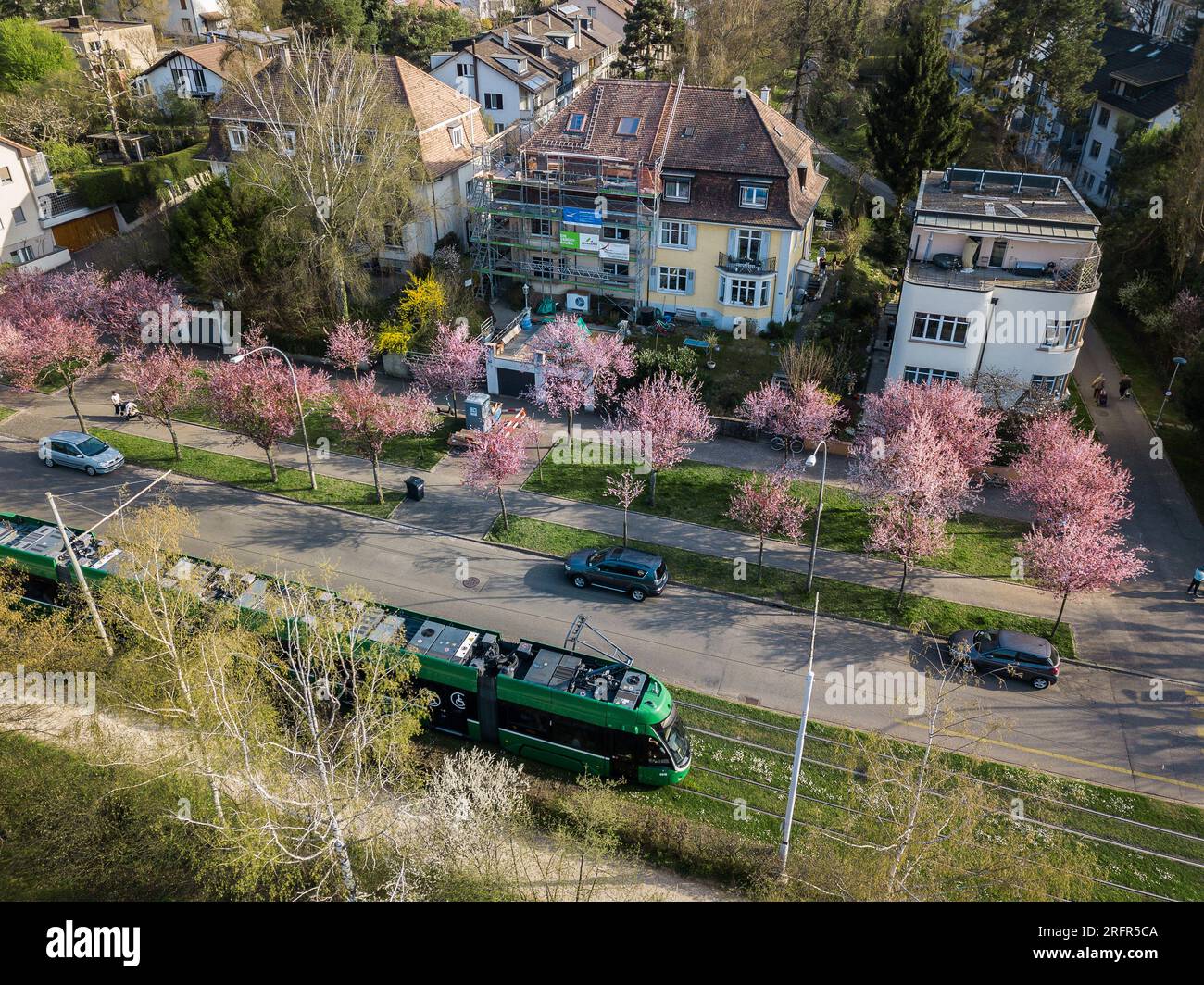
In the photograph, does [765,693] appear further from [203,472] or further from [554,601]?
[203,472]

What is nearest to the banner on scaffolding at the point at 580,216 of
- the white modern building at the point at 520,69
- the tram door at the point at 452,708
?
the white modern building at the point at 520,69

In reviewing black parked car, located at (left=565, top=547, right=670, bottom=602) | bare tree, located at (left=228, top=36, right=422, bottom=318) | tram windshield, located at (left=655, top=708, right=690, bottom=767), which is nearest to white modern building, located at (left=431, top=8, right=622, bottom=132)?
bare tree, located at (left=228, top=36, right=422, bottom=318)

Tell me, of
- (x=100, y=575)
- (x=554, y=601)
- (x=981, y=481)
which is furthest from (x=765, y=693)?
(x=100, y=575)

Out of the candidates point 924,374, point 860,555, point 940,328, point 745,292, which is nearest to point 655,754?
point 860,555

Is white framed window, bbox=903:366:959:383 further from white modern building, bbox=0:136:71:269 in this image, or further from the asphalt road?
white modern building, bbox=0:136:71:269

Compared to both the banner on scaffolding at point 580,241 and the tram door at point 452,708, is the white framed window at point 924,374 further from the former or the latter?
the tram door at point 452,708

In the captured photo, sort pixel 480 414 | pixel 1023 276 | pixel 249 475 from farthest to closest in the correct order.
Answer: pixel 480 414
pixel 1023 276
pixel 249 475
